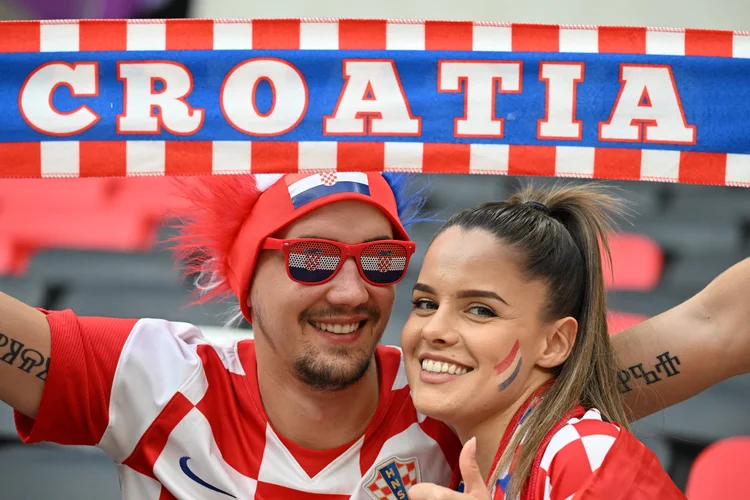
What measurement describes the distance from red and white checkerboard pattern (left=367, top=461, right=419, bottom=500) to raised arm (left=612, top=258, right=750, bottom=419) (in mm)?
625

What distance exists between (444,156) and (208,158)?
590 mm

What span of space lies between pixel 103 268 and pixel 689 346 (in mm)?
3155

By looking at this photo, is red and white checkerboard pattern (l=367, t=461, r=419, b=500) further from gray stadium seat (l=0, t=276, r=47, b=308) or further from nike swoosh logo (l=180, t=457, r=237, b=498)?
gray stadium seat (l=0, t=276, r=47, b=308)

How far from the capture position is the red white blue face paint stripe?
2182 millimetres

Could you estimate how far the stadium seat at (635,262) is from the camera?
4.21m

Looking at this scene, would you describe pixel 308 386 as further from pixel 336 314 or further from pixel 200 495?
pixel 200 495

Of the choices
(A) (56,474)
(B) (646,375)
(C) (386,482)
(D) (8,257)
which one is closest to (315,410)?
(C) (386,482)

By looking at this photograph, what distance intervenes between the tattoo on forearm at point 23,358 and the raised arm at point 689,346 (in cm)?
156

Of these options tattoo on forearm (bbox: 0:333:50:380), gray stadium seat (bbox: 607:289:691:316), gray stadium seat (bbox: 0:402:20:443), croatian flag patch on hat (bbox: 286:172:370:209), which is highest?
croatian flag patch on hat (bbox: 286:172:370:209)

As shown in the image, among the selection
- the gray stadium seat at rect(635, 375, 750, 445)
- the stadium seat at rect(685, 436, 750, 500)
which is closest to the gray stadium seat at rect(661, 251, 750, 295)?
the gray stadium seat at rect(635, 375, 750, 445)

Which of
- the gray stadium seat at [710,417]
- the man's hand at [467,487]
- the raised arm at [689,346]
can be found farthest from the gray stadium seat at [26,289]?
the man's hand at [467,487]

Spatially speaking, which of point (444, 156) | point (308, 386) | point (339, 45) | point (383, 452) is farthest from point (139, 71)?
point (383, 452)

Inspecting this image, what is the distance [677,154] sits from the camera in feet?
7.25

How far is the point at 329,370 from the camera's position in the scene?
2523 millimetres
